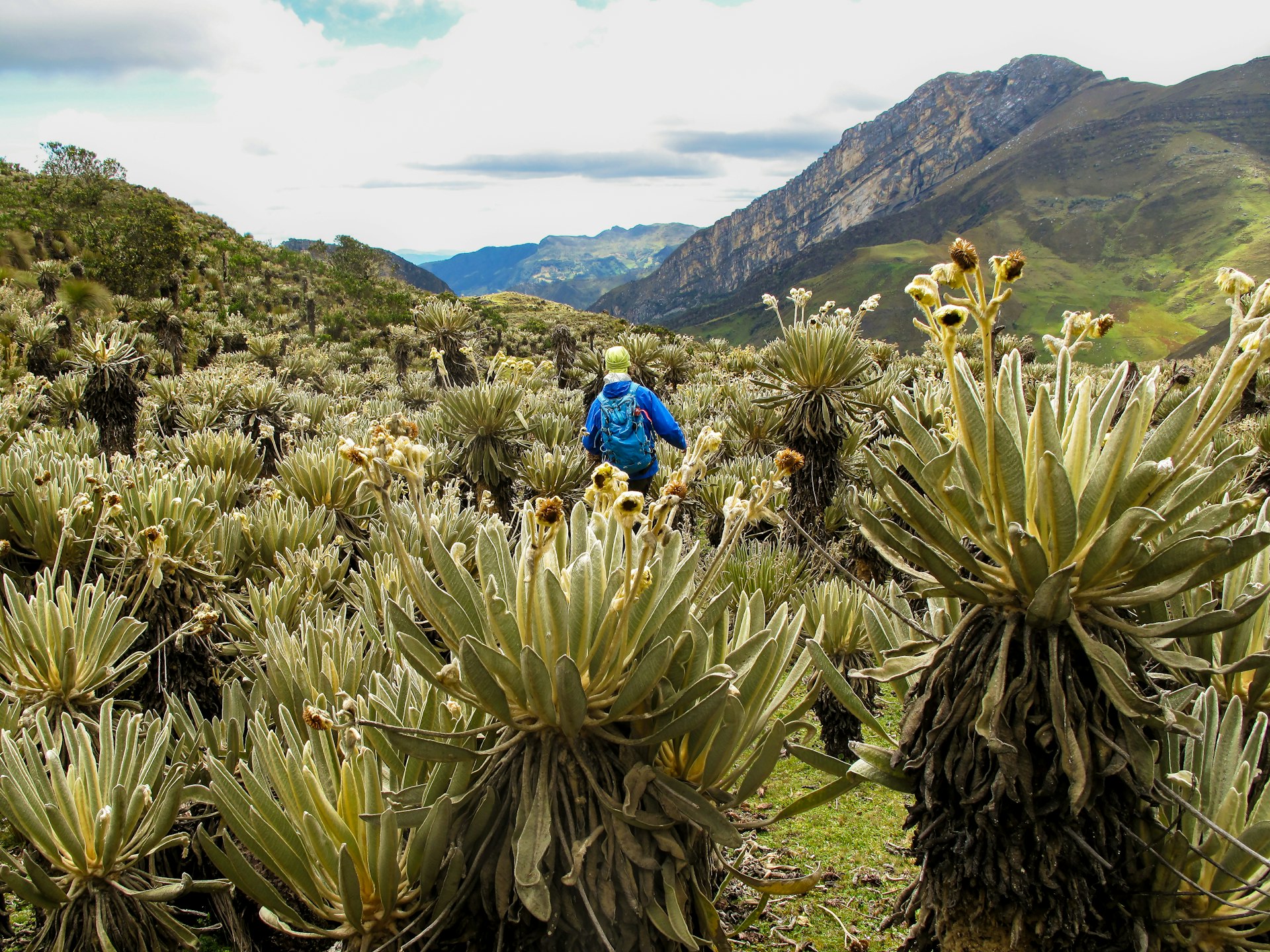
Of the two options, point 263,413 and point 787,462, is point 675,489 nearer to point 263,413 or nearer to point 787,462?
point 787,462

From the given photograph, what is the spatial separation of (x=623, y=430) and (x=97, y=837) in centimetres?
489

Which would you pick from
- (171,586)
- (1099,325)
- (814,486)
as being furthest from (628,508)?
(814,486)

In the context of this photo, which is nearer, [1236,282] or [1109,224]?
[1236,282]

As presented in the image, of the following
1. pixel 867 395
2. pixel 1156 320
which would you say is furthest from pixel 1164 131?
pixel 867 395

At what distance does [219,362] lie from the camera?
16.0m

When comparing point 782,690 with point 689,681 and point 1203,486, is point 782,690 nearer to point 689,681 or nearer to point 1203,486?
point 689,681

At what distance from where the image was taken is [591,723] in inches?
64.4

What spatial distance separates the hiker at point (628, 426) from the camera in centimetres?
638

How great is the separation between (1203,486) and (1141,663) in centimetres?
45

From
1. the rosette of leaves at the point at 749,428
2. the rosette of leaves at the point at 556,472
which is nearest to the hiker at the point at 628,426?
the rosette of leaves at the point at 556,472

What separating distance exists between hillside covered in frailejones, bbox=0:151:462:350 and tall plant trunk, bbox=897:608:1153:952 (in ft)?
72.4

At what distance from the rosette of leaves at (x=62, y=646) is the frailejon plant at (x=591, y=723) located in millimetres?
1816

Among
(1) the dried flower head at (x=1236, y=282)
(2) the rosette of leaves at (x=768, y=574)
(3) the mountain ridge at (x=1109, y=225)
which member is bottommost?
(2) the rosette of leaves at (x=768, y=574)

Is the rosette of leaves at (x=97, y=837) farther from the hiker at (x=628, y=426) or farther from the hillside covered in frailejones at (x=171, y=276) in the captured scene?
the hillside covered in frailejones at (x=171, y=276)
